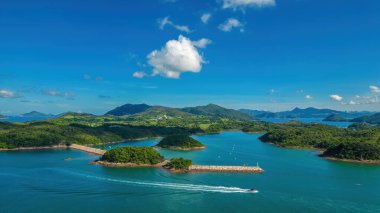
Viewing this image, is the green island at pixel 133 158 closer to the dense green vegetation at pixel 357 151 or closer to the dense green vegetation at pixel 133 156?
the dense green vegetation at pixel 133 156

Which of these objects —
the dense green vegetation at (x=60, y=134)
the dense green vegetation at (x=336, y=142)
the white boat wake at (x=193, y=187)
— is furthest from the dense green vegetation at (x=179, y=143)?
the white boat wake at (x=193, y=187)

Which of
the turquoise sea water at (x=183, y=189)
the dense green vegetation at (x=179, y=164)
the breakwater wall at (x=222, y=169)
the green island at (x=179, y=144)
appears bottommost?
the turquoise sea water at (x=183, y=189)

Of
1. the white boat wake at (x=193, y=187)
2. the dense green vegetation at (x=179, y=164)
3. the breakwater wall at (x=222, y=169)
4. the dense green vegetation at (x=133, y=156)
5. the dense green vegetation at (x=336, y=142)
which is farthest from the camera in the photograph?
the dense green vegetation at (x=336, y=142)

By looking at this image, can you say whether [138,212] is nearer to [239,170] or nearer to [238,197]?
[238,197]

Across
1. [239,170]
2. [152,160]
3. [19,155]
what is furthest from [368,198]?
[19,155]

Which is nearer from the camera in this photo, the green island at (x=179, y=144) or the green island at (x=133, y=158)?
the green island at (x=133, y=158)

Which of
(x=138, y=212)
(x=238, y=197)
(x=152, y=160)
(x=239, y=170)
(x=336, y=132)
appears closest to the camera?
(x=138, y=212)
